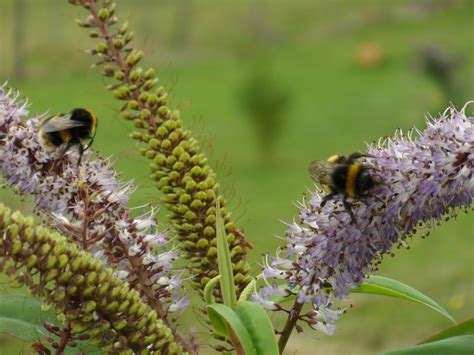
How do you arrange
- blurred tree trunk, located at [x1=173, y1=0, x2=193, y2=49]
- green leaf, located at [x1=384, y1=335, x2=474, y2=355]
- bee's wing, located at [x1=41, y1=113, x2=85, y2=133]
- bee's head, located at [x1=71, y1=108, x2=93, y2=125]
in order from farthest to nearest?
blurred tree trunk, located at [x1=173, y1=0, x2=193, y2=49]
bee's head, located at [x1=71, y1=108, x2=93, y2=125]
bee's wing, located at [x1=41, y1=113, x2=85, y2=133]
green leaf, located at [x1=384, y1=335, x2=474, y2=355]

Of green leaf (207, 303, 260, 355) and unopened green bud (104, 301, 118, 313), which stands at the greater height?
green leaf (207, 303, 260, 355)

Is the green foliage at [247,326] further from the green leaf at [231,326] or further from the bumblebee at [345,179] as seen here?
the bumblebee at [345,179]

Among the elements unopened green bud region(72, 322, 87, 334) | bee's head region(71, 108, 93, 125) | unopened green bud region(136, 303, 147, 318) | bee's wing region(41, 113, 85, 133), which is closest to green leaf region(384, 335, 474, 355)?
unopened green bud region(136, 303, 147, 318)

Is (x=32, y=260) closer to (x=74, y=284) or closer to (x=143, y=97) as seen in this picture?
(x=74, y=284)

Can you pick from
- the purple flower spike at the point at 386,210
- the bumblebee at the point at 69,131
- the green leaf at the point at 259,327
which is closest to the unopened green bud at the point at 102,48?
the bumblebee at the point at 69,131

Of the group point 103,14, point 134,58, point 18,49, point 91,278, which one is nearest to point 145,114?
point 134,58

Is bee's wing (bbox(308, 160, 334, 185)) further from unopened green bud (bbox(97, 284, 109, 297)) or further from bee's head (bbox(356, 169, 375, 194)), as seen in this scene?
unopened green bud (bbox(97, 284, 109, 297))

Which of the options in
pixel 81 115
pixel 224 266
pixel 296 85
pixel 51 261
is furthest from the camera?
pixel 296 85

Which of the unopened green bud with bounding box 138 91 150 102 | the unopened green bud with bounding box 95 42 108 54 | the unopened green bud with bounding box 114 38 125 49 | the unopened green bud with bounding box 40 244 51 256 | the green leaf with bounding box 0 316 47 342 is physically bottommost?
the unopened green bud with bounding box 40 244 51 256
